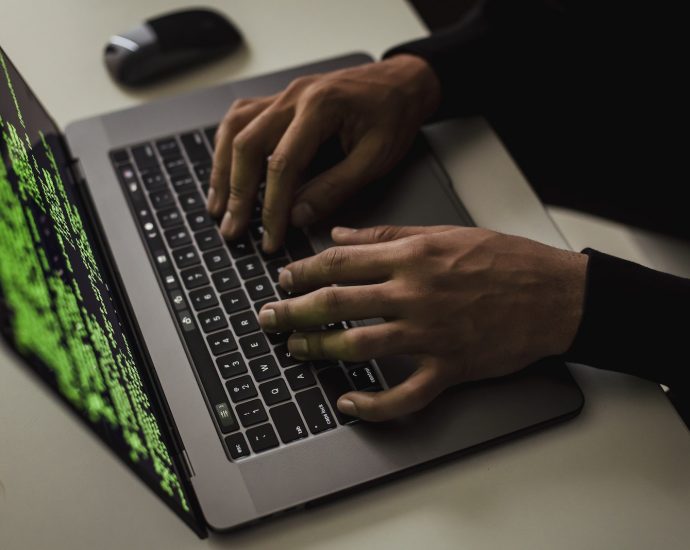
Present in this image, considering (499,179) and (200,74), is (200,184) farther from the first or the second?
(499,179)

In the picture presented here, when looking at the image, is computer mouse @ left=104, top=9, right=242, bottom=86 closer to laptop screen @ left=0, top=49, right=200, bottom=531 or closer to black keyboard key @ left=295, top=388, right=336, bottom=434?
laptop screen @ left=0, top=49, right=200, bottom=531

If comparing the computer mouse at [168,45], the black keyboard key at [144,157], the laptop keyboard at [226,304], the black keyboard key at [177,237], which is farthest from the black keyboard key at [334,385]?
the computer mouse at [168,45]

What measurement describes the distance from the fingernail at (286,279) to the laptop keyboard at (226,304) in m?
0.02

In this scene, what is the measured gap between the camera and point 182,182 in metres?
0.83

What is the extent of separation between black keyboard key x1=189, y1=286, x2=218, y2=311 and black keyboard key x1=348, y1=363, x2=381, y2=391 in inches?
6.1

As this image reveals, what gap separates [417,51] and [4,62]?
0.47 meters

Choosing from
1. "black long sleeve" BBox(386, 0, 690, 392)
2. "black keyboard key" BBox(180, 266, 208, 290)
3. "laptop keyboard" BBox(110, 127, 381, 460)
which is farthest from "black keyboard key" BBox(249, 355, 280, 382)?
"black long sleeve" BBox(386, 0, 690, 392)

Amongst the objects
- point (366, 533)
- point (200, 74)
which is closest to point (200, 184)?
point (200, 74)

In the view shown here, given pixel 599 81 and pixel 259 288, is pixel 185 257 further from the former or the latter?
pixel 599 81

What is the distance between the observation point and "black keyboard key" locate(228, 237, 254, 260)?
0.78m

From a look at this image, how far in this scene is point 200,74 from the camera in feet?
3.07

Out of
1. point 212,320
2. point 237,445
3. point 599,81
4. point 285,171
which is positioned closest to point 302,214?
point 285,171

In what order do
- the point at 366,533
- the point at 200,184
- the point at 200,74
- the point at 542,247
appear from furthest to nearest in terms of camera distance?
the point at 200,74
the point at 200,184
the point at 542,247
the point at 366,533

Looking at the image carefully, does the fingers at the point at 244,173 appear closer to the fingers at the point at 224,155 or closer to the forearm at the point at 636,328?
the fingers at the point at 224,155
